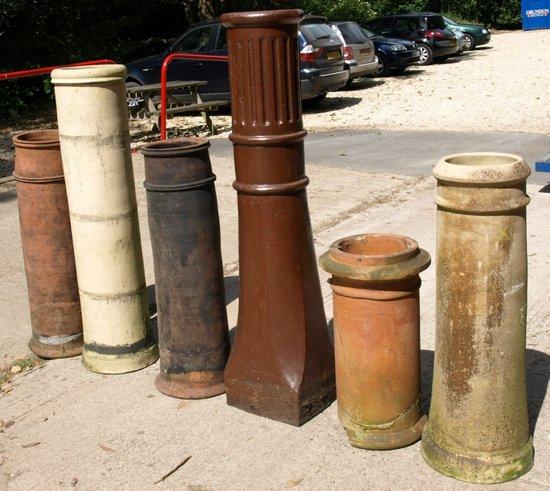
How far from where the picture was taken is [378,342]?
386 centimetres

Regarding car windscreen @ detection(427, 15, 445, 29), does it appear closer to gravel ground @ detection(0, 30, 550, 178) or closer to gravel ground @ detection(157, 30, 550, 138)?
gravel ground @ detection(157, 30, 550, 138)

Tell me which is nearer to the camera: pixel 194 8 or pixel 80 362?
pixel 80 362

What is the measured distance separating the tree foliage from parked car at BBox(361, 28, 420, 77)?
3.94m

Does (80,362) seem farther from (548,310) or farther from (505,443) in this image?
(548,310)

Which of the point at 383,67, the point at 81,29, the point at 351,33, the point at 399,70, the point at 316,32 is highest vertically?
the point at 81,29

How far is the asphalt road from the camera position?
1073cm

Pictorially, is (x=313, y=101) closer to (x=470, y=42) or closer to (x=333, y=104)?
(x=333, y=104)

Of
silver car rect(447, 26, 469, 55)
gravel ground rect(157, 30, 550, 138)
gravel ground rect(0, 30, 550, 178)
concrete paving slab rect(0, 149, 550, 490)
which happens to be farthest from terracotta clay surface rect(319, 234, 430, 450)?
silver car rect(447, 26, 469, 55)

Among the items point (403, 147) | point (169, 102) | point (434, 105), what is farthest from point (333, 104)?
point (403, 147)

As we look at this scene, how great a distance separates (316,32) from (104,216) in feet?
41.8

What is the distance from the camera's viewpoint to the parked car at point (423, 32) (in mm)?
24875

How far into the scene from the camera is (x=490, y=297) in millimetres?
3551

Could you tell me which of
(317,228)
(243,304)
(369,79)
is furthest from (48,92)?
(243,304)

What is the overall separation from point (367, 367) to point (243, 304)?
2.57ft
